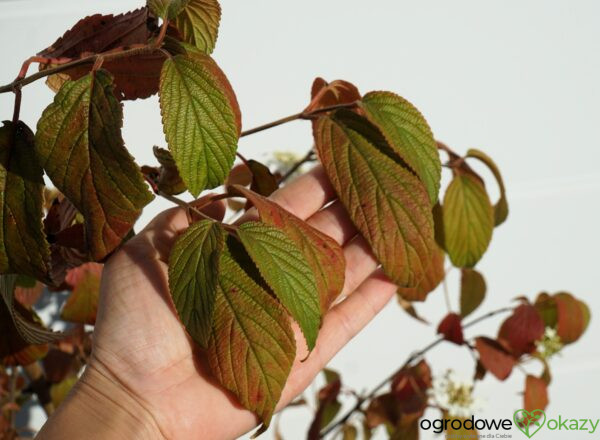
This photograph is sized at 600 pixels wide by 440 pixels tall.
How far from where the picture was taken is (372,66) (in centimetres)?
139

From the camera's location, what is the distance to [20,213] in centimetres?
56

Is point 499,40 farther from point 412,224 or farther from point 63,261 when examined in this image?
point 63,261

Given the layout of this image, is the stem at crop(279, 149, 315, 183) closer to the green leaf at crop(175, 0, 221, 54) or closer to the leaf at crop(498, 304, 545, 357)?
the green leaf at crop(175, 0, 221, 54)

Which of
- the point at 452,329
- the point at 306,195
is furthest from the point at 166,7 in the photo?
the point at 452,329

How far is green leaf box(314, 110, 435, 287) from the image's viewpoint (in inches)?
28.5

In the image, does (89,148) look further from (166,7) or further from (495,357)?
(495,357)

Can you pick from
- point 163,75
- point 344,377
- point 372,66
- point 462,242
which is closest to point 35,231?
point 163,75

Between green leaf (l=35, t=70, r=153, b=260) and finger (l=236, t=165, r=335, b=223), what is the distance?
1.03 feet

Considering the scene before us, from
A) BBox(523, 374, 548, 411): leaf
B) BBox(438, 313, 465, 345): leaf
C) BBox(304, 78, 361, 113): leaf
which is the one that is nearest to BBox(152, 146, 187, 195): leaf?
BBox(304, 78, 361, 113): leaf

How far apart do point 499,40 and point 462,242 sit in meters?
0.72

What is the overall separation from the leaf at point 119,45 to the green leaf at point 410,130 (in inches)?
8.2

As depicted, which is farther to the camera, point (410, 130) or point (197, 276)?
point (410, 130)

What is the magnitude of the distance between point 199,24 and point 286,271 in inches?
9.9

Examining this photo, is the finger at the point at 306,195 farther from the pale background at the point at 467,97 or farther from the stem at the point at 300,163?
the pale background at the point at 467,97
